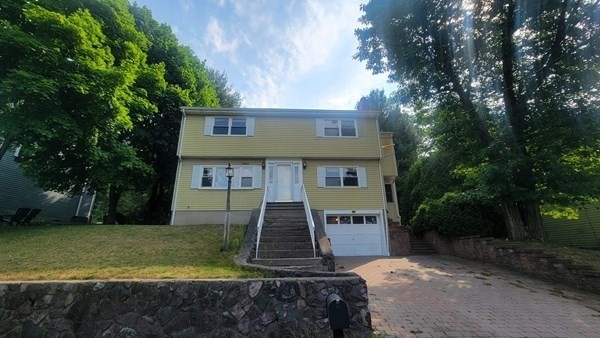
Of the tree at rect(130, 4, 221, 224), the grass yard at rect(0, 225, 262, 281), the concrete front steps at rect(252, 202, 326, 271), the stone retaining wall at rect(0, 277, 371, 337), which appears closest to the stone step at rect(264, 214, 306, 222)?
the concrete front steps at rect(252, 202, 326, 271)

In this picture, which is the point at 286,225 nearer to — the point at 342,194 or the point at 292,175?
the point at 292,175

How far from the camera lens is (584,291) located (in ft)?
22.3

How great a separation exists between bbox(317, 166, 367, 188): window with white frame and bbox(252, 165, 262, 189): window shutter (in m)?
2.94

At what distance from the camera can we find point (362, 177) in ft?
44.8

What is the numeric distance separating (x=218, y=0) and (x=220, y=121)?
5818mm

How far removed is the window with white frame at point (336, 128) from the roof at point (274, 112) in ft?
1.06

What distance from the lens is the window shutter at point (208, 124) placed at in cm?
1372

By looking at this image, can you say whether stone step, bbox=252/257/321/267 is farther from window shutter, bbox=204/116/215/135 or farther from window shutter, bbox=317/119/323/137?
window shutter, bbox=204/116/215/135

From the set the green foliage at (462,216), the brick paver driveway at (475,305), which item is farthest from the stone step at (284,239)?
the green foliage at (462,216)

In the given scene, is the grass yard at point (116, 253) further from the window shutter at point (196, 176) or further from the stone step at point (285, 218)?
the window shutter at point (196, 176)

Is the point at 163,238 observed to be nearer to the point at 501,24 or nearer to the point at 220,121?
the point at 220,121

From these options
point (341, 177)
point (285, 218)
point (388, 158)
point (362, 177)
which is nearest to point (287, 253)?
point (285, 218)

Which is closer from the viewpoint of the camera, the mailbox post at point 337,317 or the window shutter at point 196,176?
the mailbox post at point 337,317

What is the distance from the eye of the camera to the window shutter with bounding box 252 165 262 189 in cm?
1316
